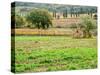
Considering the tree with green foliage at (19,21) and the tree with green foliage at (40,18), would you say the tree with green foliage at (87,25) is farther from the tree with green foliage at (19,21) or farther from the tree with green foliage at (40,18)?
the tree with green foliage at (19,21)

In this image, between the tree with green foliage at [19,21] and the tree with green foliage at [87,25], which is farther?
the tree with green foliage at [87,25]

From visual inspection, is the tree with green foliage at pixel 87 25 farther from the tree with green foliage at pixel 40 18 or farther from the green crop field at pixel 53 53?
the tree with green foliage at pixel 40 18

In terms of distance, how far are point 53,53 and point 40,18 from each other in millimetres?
429

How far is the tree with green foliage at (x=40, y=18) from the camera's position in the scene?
2567 millimetres

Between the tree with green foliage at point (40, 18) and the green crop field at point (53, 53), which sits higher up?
the tree with green foliage at point (40, 18)

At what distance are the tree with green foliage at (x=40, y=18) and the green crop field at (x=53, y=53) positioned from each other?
0.45 ft

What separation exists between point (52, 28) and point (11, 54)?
21.9 inches

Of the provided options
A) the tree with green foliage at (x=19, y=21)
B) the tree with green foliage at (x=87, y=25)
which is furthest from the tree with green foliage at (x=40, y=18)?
the tree with green foliage at (x=87, y=25)

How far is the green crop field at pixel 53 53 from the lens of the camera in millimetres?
2529

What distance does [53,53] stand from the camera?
2.67 m

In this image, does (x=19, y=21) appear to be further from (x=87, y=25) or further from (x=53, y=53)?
(x=87, y=25)

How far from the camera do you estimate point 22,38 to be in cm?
253

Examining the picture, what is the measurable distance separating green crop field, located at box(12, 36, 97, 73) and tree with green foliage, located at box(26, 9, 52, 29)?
137 millimetres
